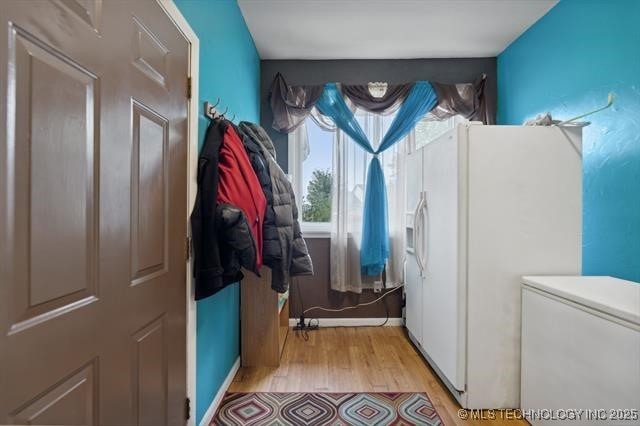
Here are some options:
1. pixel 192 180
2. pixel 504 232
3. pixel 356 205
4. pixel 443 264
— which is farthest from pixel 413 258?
pixel 192 180

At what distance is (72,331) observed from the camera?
2.44 ft

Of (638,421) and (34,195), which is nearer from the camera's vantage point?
(34,195)

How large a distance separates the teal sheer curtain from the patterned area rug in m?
1.33

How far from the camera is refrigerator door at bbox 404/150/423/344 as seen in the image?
2508 mm

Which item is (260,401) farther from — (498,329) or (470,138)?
(470,138)

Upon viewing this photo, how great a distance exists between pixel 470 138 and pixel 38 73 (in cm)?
190

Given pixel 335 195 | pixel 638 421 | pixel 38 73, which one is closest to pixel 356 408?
pixel 638 421

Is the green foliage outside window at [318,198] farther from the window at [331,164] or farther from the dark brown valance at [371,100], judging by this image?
the dark brown valance at [371,100]

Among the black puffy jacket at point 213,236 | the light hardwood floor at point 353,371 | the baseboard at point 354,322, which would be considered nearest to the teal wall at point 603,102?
A: the light hardwood floor at point 353,371

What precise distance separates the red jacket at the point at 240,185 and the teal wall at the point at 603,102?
7.09ft

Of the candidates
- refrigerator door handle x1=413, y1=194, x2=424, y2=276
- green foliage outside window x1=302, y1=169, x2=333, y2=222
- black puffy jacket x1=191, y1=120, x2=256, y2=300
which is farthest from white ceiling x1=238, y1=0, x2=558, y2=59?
black puffy jacket x1=191, y1=120, x2=256, y2=300

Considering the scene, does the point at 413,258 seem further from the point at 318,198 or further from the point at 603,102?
the point at 603,102

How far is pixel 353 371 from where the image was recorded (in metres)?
2.32

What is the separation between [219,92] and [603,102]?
247cm
